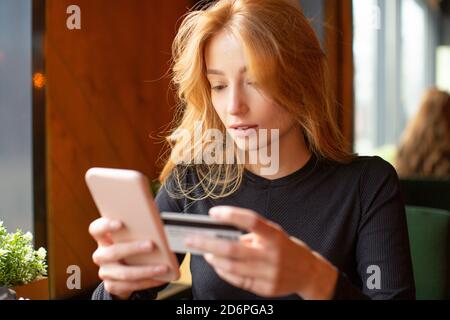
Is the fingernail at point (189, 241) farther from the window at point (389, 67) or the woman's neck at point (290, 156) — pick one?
the window at point (389, 67)

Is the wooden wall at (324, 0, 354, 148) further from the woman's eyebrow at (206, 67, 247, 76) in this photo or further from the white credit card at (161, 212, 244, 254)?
the white credit card at (161, 212, 244, 254)

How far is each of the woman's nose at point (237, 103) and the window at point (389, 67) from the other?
308cm

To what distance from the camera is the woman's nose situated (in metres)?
1.28

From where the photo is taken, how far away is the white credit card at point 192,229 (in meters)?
0.82

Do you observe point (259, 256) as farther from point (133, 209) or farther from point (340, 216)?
point (340, 216)

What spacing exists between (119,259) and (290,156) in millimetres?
619

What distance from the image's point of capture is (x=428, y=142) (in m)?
3.99

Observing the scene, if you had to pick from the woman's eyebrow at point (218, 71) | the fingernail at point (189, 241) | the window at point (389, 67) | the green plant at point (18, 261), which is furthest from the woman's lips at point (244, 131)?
the window at point (389, 67)

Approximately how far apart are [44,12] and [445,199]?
2.21m

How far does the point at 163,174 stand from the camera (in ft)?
5.20

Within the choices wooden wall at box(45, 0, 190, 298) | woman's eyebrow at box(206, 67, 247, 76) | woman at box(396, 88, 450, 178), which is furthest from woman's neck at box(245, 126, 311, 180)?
woman at box(396, 88, 450, 178)

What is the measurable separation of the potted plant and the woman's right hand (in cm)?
46

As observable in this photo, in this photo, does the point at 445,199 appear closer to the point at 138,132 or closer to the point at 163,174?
the point at 163,174
